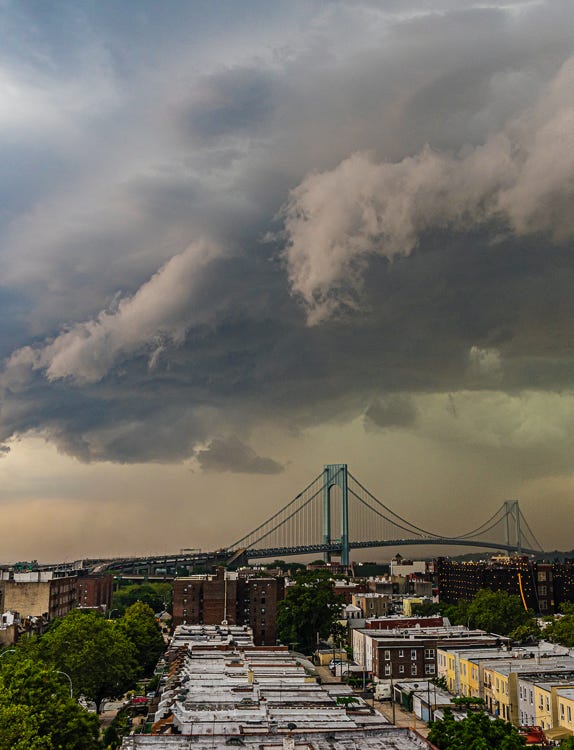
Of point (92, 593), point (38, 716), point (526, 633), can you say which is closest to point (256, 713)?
point (38, 716)

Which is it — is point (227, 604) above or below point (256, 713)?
above

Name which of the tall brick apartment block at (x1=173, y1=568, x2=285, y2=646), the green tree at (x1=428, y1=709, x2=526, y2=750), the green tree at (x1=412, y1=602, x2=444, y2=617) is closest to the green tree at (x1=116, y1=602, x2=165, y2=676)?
the tall brick apartment block at (x1=173, y1=568, x2=285, y2=646)

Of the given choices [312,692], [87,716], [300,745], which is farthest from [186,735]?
[312,692]

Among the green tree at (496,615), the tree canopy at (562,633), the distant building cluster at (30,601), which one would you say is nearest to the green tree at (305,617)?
the green tree at (496,615)

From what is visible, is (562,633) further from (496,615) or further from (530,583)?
(530,583)

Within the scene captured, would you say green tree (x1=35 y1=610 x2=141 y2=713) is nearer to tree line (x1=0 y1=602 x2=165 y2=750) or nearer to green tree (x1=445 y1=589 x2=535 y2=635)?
tree line (x1=0 y1=602 x2=165 y2=750)

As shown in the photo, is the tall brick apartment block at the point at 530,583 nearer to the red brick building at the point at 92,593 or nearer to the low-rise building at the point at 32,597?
the red brick building at the point at 92,593
